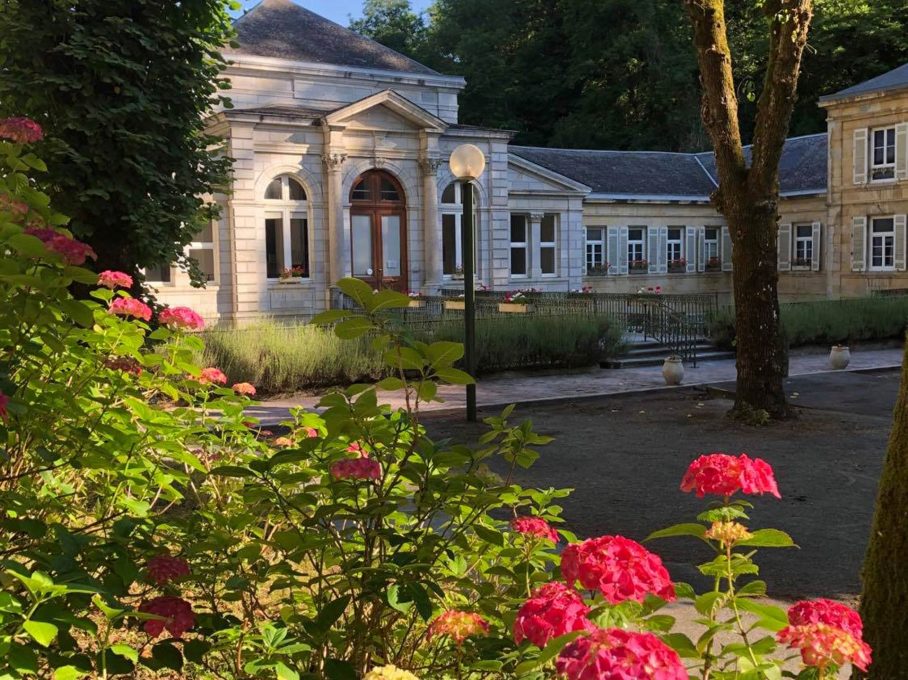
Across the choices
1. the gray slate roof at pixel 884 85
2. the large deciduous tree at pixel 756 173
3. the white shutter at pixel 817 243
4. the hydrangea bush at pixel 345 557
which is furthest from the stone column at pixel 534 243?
the hydrangea bush at pixel 345 557

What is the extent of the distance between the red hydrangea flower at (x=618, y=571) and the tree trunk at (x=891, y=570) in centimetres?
112

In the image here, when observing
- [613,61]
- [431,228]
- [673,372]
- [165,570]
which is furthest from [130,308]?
[613,61]

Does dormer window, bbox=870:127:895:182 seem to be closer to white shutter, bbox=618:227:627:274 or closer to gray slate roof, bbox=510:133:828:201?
gray slate roof, bbox=510:133:828:201

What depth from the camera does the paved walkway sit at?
1362 centimetres

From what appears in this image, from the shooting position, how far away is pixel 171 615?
83.1 inches

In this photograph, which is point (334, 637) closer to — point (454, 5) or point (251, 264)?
point (251, 264)

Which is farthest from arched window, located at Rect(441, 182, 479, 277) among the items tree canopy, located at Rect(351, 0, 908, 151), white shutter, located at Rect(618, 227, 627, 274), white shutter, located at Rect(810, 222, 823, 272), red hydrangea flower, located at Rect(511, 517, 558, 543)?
red hydrangea flower, located at Rect(511, 517, 558, 543)

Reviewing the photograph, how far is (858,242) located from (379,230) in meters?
17.9

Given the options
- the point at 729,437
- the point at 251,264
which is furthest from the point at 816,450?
the point at 251,264

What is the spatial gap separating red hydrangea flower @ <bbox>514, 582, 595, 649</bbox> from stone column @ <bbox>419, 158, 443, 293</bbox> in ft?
87.3

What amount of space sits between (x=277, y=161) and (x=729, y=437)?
18241mm

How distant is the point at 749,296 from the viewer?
11227 mm

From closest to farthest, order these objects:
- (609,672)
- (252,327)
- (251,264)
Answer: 1. (609,672)
2. (252,327)
3. (251,264)

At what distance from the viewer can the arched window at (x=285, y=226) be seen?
1032 inches
